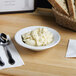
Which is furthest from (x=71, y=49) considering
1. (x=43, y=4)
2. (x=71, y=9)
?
(x=43, y=4)

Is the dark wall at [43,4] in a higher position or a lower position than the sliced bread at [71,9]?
lower

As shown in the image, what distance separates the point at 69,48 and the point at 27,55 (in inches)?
8.3

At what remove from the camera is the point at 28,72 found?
0.73 m

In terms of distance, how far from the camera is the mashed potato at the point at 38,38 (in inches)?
31.9

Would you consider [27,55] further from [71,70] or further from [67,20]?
[67,20]

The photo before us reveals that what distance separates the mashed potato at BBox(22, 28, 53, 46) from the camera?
810 mm

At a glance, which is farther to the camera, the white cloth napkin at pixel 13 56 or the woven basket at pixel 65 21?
the woven basket at pixel 65 21

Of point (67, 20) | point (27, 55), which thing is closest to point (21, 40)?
point (27, 55)

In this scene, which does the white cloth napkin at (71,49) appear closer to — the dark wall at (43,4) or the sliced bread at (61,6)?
the sliced bread at (61,6)

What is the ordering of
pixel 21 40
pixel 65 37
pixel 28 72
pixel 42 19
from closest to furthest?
1. pixel 28 72
2. pixel 21 40
3. pixel 65 37
4. pixel 42 19

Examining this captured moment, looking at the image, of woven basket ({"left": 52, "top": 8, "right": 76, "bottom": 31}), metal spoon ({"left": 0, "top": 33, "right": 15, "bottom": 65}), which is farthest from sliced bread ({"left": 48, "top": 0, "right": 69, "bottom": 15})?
metal spoon ({"left": 0, "top": 33, "right": 15, "bottom": 65})

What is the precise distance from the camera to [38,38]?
81cm

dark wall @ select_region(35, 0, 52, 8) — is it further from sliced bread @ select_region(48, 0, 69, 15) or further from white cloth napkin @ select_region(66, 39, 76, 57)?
white cloth napkin @ select_region(66, 39, 76, 57)

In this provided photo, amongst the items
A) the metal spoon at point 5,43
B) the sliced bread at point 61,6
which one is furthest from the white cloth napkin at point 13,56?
the sliced bread at point 61,6
